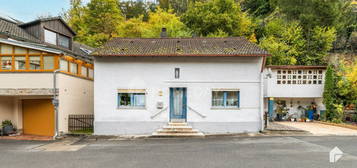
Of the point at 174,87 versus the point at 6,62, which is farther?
the point at 174,87

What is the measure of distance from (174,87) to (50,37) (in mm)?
11804

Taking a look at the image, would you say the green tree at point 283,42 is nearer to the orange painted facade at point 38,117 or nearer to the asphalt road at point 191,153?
the asphalt road at point 191,153

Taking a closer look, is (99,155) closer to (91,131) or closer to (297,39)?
(91,131)

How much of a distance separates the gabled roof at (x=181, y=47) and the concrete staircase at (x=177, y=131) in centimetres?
423

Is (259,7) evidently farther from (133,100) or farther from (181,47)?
(133,100)

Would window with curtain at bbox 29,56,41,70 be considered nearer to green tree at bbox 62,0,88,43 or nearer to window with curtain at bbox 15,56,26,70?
window with curtain at bbox 15,56,26,70

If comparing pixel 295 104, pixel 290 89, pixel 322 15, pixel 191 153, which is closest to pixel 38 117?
pixel 191 153

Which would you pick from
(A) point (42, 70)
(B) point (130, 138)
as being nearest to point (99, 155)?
(B) point (130, 138)

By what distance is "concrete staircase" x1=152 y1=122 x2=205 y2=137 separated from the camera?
37.7 ft

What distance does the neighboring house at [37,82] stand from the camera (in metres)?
11.4

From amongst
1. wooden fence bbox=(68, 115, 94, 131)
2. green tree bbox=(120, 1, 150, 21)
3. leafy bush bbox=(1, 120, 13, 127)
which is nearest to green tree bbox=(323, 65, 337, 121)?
wooden fence bbox=(68, 115, 94, 131)

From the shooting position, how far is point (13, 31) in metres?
14.5

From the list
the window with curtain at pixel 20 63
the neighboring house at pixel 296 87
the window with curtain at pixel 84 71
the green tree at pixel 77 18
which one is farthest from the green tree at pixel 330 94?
the green tree at pixel 77 18

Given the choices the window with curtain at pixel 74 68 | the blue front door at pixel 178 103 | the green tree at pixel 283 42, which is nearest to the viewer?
the blue front door at pixel 178 103
